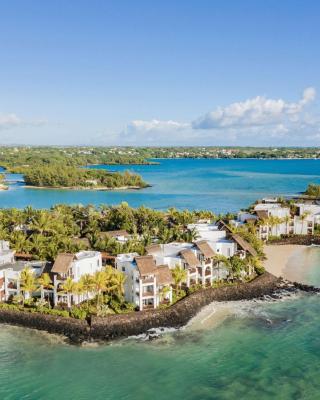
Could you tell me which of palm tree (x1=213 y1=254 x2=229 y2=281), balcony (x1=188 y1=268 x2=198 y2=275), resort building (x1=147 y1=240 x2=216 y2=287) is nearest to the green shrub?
resort building (x1=147 y1=240 x2=216 y2=287)

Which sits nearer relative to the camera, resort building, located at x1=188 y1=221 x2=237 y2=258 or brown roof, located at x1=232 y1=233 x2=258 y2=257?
brown roof, located at x1=232 y1=233 x2=258 y2=257

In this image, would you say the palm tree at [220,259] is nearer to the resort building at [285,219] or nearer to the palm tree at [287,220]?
the resort building at [285,219]

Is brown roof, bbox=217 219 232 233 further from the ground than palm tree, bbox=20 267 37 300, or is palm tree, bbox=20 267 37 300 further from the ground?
brown roof, bbox=217 219 232 233

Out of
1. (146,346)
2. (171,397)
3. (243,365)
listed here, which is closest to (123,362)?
(146,346)

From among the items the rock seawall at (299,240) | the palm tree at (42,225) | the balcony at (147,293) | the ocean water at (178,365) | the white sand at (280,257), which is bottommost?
the ocean water at (178,365)

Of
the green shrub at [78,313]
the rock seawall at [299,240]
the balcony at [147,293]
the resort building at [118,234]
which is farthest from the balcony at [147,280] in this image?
the rock seawall at [299,240]

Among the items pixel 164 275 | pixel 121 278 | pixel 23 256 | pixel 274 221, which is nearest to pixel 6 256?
pixel 23 256

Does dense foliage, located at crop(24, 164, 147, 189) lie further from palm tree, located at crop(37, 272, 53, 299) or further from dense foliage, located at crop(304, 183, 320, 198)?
palm tree, located at crop(37, 272, 53, 299)
